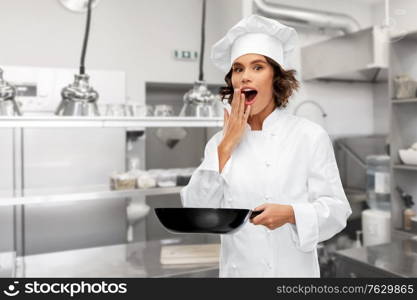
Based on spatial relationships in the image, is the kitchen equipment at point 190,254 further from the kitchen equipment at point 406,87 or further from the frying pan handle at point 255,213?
the kitchen equipment at point 406,87

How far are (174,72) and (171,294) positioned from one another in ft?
7.00

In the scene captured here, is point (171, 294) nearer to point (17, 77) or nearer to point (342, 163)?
point (17, 77)

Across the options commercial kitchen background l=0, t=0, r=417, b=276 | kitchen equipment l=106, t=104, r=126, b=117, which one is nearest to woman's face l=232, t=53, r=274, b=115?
kitchen equipment l=106, t=104, r=126, b=117

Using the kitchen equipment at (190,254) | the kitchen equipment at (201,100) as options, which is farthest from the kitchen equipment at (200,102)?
the kitchen equipment at (190,254)

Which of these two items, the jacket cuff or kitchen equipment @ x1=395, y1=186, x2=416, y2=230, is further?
kitchen equipment @ x1=395, y1=186, x2=416, y2=230

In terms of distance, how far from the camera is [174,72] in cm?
307

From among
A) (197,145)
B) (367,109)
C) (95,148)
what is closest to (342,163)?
(367,109)

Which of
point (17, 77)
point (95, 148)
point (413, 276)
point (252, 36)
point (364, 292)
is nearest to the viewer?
point (252, 36)

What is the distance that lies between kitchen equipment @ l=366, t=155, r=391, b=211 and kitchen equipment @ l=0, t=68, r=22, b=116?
2322 mm

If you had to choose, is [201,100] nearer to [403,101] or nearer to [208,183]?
[208,183]

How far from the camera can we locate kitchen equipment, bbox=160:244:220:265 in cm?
194

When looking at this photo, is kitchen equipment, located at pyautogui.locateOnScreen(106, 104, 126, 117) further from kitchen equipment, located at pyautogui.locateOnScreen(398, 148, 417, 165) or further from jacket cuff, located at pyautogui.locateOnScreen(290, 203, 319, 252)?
kitchen equipment, located at pyautogui.locateOnScreen(398, 148, 417, 165)

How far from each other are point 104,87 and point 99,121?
A: 3.89 feet

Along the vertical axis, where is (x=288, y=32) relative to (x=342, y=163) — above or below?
above
